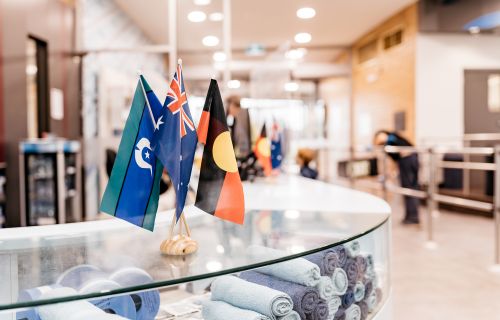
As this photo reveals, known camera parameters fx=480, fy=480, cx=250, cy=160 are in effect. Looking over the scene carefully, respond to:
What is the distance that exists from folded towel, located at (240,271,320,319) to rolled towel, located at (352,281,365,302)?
165 millimetres

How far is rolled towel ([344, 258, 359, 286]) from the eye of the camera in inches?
45.9

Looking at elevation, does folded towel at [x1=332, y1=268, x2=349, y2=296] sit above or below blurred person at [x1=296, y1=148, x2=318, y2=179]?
below

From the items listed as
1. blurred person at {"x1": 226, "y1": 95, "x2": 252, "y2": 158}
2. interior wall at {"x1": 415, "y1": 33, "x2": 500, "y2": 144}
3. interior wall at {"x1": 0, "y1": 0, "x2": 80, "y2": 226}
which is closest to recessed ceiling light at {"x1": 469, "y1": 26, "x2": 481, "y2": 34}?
interior wall at {"x1": 415, "y1": 33, "x2": 500, "y2": 144}

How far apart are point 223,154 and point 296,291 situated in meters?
0.37

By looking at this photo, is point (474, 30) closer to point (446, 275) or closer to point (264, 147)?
point (446, 275)

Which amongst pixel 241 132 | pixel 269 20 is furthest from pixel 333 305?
pixel 269 20

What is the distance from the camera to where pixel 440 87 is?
7.83 meters

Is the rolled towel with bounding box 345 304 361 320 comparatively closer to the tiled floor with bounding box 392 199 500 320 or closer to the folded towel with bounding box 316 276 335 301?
the folded towel with bounding box 316 276 335 301

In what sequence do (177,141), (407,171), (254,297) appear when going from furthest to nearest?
(407,171), (177,141), (254,297)

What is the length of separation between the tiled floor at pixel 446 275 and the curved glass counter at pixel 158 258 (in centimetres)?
156

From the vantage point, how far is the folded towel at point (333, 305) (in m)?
1.09

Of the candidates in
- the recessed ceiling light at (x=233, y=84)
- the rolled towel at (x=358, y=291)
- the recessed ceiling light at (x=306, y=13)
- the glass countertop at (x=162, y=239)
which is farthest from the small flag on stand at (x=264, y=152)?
the recessed ceiling light at (x=306, y=13)

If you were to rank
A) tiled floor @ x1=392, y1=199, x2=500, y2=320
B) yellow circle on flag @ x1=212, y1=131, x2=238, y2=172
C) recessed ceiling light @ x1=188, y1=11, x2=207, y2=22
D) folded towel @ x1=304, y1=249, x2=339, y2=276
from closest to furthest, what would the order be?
folded towel @ x1=304, y1=249, x2=339, y2=276 < yellow circle on flag @ x1=212, y1=131, x2=238, y2=172 < tiled floor @ x1=392, y1=199, x2=500, y2=320 < recessed ceiling light @ x1=188, y1=11, x2=207, y2=22

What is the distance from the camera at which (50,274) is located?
37.1 inches
